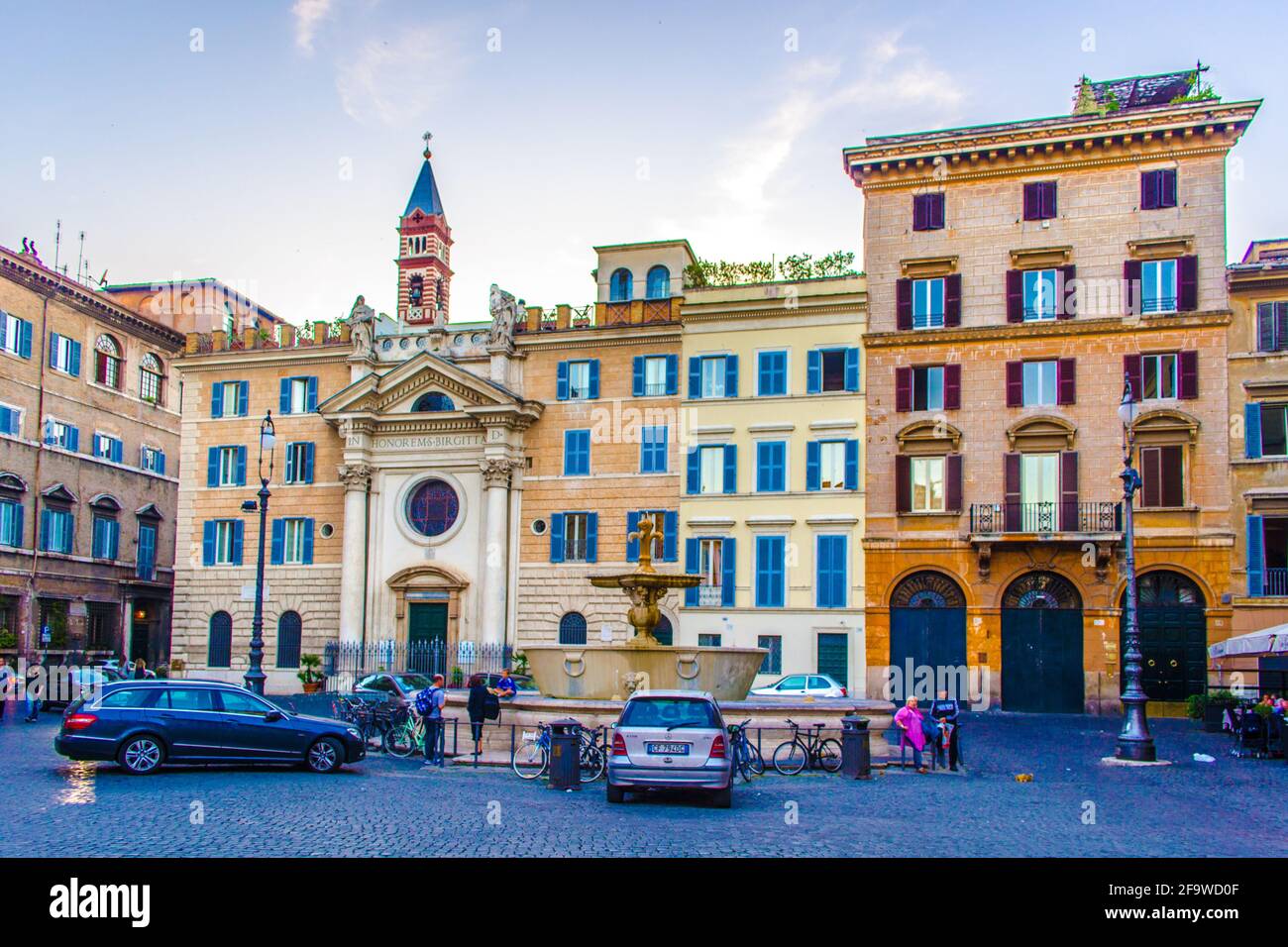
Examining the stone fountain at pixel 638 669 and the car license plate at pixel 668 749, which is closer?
the car license plate at pixel 668 749

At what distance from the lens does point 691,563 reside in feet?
139

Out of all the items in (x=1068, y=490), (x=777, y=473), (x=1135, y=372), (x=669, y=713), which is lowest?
(x=669, y=713)

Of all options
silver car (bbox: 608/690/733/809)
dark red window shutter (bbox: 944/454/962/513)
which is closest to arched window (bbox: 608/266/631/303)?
dark red window shutter (bbox: 944/454/962/513)

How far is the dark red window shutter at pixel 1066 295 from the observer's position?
130 ft

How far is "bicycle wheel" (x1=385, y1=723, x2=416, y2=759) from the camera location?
76.9ft

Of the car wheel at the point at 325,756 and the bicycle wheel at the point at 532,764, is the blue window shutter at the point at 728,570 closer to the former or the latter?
the bicycle wheel at the point at 532,764

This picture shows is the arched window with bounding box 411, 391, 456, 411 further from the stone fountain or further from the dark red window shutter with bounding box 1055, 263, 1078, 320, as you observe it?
the stone fountain

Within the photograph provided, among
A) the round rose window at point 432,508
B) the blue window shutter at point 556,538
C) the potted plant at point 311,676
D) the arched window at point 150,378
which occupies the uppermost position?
the arched window at point 150,378

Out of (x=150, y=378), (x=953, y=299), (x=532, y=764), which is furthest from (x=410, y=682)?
(x=150, y=378)

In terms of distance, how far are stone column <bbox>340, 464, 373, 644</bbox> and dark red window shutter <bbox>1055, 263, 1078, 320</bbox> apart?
80.5ft

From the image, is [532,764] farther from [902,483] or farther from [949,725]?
[902,483]

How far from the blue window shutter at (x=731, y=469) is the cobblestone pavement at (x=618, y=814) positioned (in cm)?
2040

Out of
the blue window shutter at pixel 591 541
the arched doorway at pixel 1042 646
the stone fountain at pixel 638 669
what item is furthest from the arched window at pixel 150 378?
the arched doorway at pixel 1042 646

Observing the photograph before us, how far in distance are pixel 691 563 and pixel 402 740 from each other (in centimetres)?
1987
